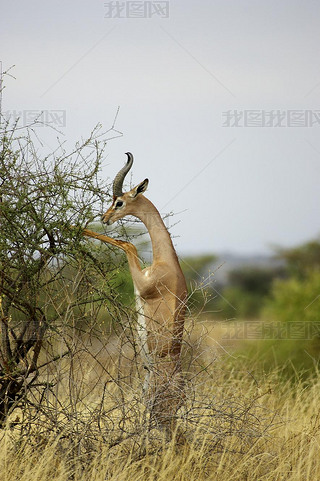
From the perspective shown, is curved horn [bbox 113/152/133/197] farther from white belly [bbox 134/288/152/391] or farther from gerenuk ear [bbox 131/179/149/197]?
white belly [bbox 134/288/152/391]

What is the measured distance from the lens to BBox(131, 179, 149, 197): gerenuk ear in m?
6.88

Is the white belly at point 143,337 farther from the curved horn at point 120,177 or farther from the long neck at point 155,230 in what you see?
the curved horn at point 120,177

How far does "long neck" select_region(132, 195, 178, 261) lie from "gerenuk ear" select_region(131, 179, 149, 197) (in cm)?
5

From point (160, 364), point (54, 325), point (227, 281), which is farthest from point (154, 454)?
point (227, 281)

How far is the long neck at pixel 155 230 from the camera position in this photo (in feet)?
22.1

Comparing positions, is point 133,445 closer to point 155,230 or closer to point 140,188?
point 155,230

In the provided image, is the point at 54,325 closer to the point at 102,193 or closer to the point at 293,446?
the point at 102,193

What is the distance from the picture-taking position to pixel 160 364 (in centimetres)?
639

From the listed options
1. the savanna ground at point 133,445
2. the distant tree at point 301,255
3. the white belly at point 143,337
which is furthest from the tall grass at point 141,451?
the distant tree at point 301,255

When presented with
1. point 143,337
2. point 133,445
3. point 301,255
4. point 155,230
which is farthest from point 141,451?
point 301,255

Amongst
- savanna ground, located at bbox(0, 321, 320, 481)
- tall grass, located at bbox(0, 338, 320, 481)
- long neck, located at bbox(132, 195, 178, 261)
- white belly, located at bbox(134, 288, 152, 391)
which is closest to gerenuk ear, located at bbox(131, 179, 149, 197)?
long neck, located at bbox(132, 195, 178, 261)

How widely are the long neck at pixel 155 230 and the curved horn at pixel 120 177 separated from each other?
0.21 meters

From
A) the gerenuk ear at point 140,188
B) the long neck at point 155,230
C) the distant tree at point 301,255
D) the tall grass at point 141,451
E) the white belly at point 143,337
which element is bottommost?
the tall grass at point 141,451

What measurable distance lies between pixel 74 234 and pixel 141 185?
93 cm
